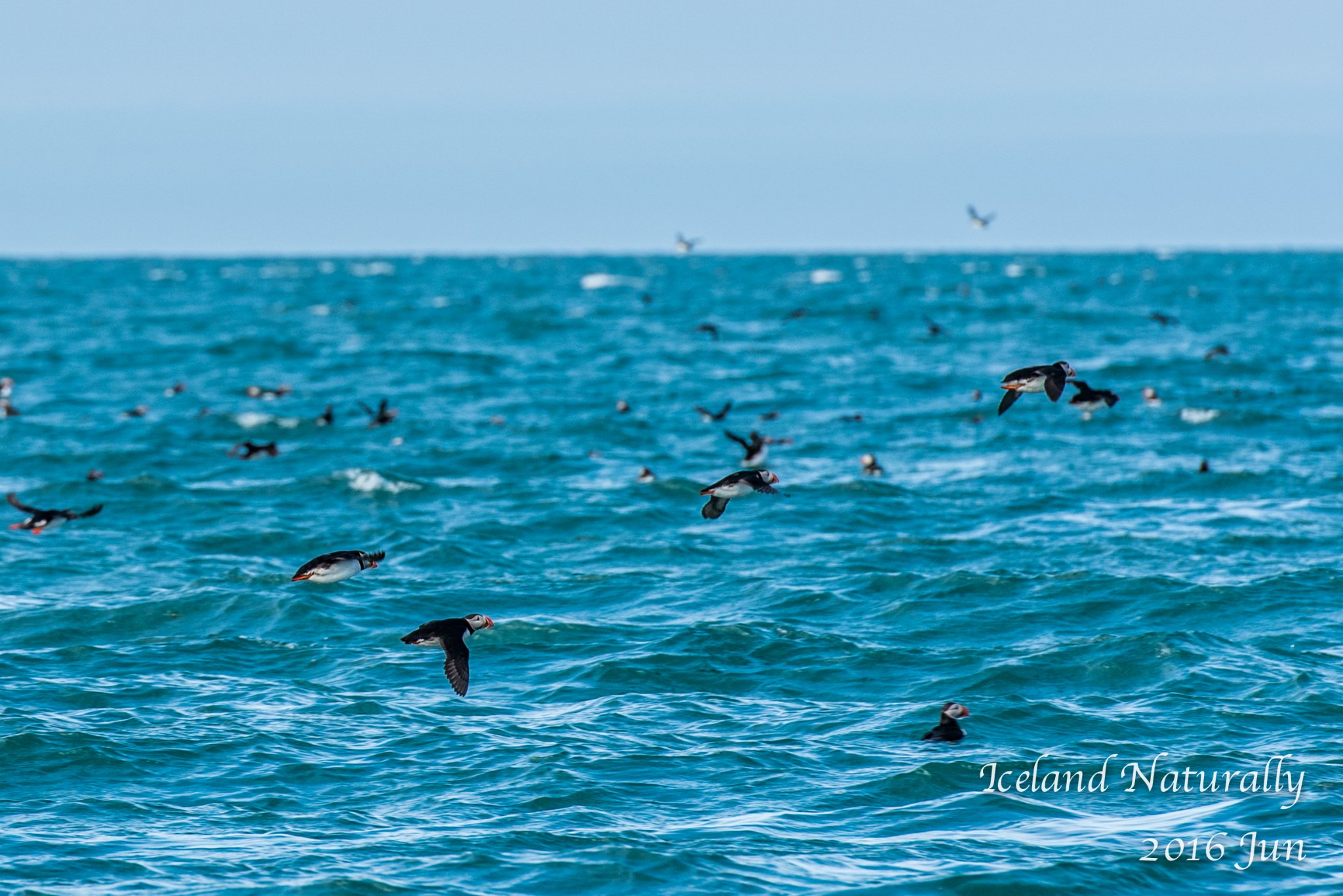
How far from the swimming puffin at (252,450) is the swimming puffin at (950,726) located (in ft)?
72.8

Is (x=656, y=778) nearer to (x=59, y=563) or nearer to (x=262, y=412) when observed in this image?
(x=59, y=563)

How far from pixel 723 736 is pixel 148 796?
5683 millimetres

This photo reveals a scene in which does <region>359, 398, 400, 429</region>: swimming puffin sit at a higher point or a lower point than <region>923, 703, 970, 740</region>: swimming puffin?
higher

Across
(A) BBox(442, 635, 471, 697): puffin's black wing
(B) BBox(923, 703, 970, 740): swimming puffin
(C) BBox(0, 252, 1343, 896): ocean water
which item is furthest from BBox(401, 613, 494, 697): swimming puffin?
(B) BBox(923, 703, 970, 740): swimming puffin

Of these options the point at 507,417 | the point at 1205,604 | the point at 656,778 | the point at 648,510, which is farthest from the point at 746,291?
the point at 656,778

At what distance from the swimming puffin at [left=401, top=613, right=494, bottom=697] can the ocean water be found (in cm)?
74

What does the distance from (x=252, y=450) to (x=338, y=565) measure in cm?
1756

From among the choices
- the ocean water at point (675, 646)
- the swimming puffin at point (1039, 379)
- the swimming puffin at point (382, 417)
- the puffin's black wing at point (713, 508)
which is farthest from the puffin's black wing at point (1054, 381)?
the swimming puffin at point (382, 417)

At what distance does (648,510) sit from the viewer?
28422 mm

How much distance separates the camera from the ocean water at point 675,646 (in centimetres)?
1274

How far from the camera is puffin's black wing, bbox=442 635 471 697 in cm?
1517

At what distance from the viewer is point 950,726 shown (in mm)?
15406

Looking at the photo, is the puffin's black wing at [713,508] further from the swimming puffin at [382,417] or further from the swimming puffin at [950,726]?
the swimming puffin at [382,417]

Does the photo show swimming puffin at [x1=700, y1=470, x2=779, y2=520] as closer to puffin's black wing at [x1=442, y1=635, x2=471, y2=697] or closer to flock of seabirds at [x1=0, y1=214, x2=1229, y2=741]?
flock of seabirds at [x1=0, y1=214, x2=1229, y2=741]
